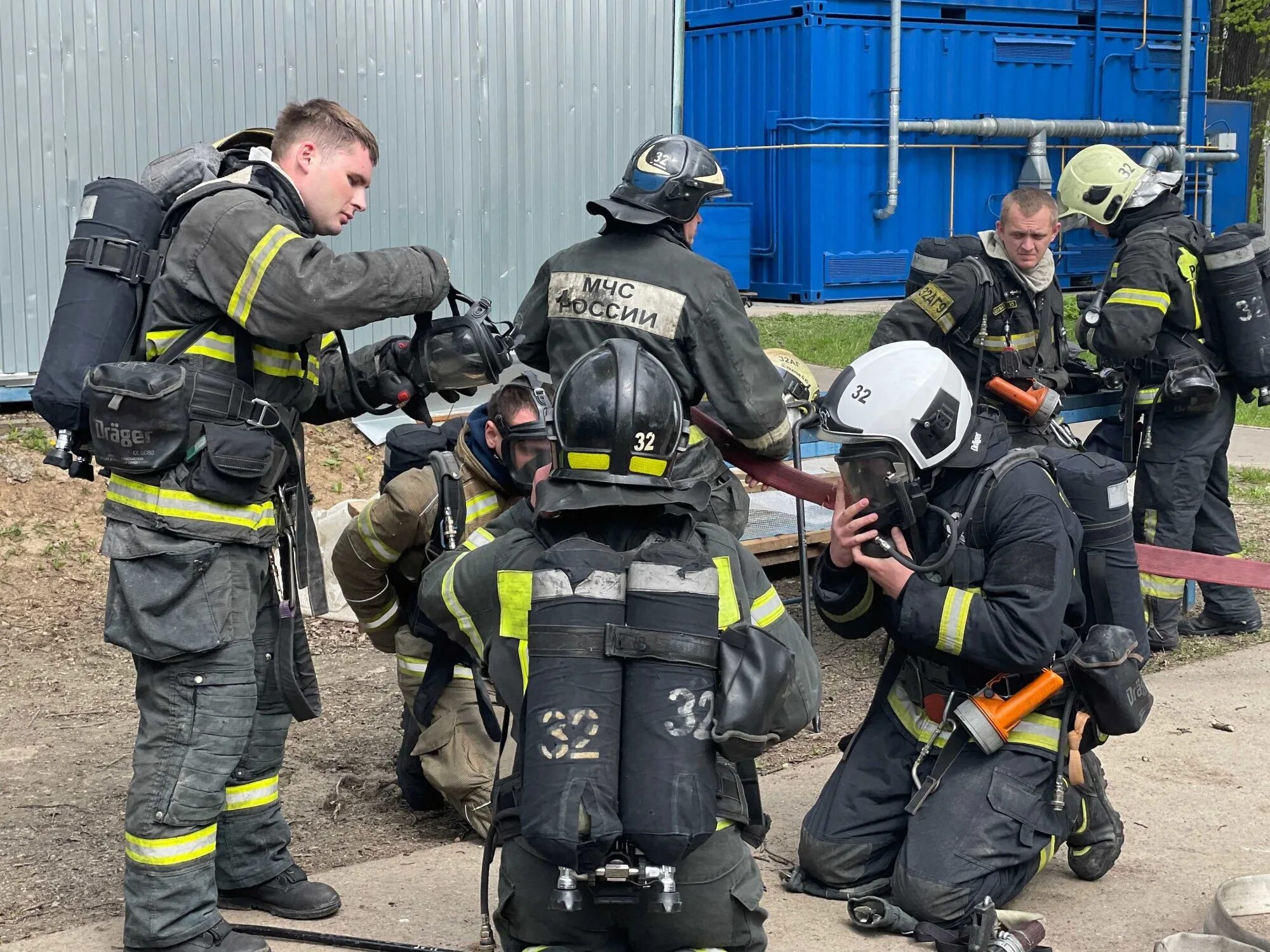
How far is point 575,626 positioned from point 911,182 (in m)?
13.2

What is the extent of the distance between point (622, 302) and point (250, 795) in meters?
1.79

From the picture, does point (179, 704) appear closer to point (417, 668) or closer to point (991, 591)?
point (417, 668)

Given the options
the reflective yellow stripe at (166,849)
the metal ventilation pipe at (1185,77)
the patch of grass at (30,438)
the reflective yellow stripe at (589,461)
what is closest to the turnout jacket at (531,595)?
the reflective yellow stripe at (589,461)

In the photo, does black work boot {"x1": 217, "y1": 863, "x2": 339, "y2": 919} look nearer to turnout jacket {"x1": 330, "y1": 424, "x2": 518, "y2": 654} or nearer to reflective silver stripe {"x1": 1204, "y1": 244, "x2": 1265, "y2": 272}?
turnout jacket {"x1": 330, "y1": 424, "x2": 518, "y2": 654}

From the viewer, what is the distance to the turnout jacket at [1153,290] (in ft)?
20.6

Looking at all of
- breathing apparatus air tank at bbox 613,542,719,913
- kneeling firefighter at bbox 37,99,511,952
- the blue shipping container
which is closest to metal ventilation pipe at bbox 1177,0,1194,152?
the blue shipping container

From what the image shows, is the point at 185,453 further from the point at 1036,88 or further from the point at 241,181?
the point at 1036,88

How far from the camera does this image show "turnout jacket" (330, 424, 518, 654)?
14.1 ft

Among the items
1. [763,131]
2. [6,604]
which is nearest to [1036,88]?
[763,131]

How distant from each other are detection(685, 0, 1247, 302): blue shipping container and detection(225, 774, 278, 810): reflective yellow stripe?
1119 cm

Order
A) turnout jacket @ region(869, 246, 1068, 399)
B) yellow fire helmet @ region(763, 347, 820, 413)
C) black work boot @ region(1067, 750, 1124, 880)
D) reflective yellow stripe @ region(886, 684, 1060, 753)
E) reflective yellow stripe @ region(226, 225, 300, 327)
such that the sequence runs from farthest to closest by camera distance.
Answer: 1. turnout jacket @ region(869, 246, 1068, 399)
2. yellow fire helmet @ region(763, 347, 820, 413)
3. black work boot @ region(1067, 750, 1124, 880)
4. reflective yellow stripe @ region(886, 684, 1060, 753)
5. reflective yellow stripe @ region(226, 225, 300, 327)

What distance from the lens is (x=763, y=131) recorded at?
14.5 meters

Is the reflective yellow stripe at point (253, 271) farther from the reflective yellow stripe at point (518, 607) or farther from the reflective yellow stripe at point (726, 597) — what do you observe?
the reflective yellow stripe at point (726, 597)

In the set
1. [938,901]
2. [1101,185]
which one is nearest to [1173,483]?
[1101,185]
